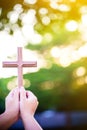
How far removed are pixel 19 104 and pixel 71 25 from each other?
0.88 meters

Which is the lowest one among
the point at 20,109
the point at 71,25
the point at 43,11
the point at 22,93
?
the point at 20,109

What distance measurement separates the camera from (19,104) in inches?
105

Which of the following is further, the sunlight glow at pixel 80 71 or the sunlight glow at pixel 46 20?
the sunlight glow at pixel 80 71

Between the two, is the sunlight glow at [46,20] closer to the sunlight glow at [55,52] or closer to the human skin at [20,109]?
the sunlight glow at [55,52]

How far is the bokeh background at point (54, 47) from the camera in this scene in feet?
10.3

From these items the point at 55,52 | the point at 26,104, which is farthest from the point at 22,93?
the point at 55,52

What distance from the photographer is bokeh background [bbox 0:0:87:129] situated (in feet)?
10.3

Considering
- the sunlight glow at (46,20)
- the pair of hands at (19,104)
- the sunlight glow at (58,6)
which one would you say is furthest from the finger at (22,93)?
the sunlight glow at (58,6)

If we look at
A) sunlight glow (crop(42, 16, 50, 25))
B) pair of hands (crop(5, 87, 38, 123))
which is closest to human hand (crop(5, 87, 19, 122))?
pair of hands (crop(5, 87, 38, 123))

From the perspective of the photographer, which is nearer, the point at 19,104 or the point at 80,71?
the point at 19,104

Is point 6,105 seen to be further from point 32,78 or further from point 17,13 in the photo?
point 17,13

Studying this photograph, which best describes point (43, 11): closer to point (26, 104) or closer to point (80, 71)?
point (80, 71)

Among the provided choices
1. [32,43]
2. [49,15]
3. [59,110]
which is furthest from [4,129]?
[49,15]

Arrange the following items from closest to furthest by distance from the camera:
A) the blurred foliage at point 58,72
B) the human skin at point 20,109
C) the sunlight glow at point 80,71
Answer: the human skin at point 20,109 → the blurred foliage at point 58,72 → the sunlight glow at point 80,71
